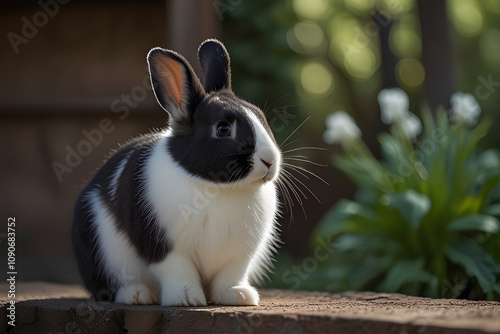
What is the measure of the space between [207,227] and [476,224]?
7.53 ft

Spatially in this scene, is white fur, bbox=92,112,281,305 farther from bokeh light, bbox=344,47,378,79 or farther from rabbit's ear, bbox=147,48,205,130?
bokeh light, bbox=344,47,378,79

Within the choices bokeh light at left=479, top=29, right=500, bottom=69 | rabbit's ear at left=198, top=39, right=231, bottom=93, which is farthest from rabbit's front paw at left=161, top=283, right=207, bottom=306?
bokeh light at left=479, top=29, right=500, bottom=69

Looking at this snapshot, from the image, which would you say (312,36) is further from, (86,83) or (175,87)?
(175,87)

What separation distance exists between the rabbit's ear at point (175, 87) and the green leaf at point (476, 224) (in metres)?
2.30

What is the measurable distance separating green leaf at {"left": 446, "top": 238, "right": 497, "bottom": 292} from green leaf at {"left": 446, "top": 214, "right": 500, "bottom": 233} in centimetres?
11

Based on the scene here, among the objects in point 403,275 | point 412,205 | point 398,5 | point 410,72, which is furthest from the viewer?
point 410,72

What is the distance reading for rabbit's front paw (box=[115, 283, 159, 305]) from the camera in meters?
2.97

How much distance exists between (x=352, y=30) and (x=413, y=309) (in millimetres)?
9963

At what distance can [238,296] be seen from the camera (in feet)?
9.43

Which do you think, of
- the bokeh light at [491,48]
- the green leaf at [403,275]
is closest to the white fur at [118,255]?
the green leaf at [403,275]

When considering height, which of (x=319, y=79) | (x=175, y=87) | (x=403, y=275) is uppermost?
(x=175, y=87)

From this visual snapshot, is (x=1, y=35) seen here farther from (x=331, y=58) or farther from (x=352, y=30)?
(x=352, y=30)

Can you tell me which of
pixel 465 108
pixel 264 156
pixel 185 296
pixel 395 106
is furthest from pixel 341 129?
pixel 185 296

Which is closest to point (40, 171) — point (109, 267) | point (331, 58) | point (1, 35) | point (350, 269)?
point (1, 35)
